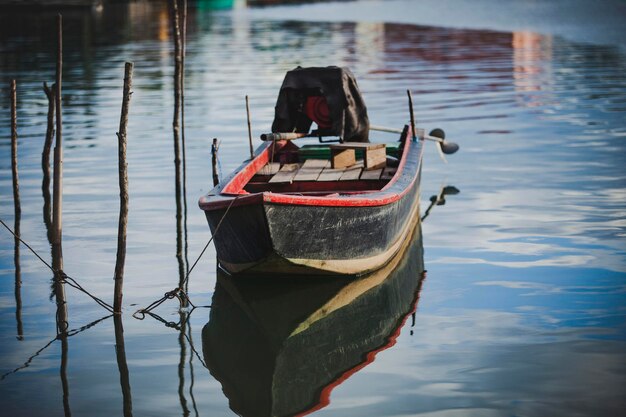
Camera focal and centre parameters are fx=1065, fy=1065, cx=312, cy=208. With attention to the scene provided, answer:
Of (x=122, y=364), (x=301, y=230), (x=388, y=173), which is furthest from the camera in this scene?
(x=388, y=173)

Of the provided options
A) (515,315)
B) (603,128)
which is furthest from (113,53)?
(515,315)

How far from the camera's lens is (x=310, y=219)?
11492mm

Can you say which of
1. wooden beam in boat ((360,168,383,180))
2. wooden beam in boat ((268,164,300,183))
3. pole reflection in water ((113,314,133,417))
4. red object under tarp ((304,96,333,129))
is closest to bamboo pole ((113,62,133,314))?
pole reflection in water ((113,314,133,417))

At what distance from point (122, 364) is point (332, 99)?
6774 mm

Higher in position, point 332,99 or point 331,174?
point 332,99

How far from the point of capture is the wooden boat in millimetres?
11383

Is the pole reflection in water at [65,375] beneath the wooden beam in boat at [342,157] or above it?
beneath

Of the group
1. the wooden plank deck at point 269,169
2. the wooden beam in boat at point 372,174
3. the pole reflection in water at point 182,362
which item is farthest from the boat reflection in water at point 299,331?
the wooden plank deck at point 269,169

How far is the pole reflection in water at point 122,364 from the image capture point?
8.96 m

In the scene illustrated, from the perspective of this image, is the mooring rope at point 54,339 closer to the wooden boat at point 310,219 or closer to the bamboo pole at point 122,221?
the bamboo pole at point 122,221

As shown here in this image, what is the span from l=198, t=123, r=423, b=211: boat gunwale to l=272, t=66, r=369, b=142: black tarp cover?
1298 millimetres

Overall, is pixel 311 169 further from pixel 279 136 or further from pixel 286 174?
pixel 279 136

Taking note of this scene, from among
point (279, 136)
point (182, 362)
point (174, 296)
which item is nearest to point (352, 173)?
point (279, 136)

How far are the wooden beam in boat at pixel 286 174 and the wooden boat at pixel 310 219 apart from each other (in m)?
0.01
